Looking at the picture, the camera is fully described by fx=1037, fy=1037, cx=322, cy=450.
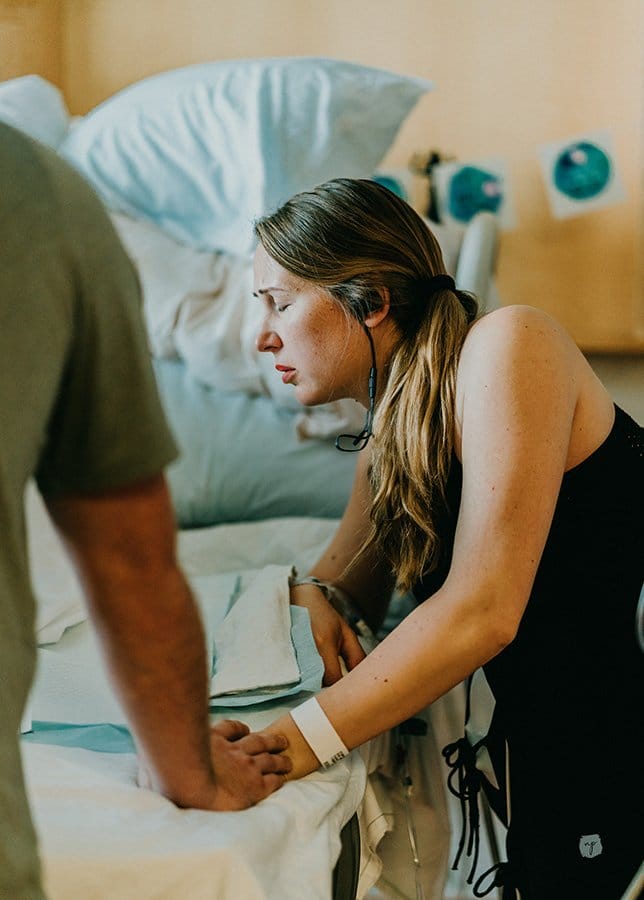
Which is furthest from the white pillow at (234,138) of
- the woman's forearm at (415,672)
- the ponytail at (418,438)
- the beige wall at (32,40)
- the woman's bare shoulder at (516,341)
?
the woman's forearm at (415,672)

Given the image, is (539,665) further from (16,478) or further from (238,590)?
(16,478)

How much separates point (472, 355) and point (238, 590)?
50cm

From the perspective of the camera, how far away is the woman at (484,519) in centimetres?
99

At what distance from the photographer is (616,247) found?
1994 mm

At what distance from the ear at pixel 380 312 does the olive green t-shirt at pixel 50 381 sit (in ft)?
2.14

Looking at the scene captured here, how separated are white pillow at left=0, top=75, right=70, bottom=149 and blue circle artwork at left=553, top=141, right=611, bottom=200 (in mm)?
940

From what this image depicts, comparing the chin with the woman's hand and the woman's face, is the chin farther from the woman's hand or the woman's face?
the woman's hand

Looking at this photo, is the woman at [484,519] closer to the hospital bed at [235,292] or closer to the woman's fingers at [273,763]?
the woman's fingers at [273,763]

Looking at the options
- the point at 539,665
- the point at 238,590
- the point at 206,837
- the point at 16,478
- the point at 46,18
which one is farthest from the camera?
the point at 46,18

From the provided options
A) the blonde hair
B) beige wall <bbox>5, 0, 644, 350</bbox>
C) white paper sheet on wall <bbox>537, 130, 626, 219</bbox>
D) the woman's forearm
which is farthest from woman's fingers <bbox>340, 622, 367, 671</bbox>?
white paper sheet on wall <bbox>537, 130, 626, 219</bbox>

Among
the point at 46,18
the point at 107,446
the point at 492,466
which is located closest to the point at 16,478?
the point at 107,446

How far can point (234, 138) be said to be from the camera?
1.78m

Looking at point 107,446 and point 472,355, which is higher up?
point 107,446

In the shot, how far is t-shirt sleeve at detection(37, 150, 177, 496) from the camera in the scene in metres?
0.52
